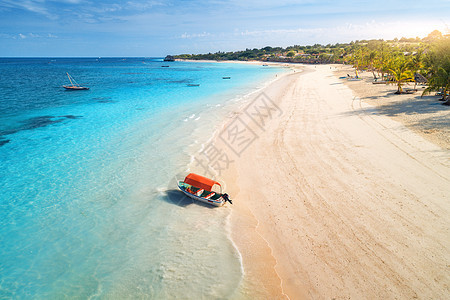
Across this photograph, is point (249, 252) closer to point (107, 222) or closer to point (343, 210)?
point (343, 210)

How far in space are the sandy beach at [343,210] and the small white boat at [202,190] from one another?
44.8 inches

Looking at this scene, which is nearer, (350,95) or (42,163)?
(42,163)

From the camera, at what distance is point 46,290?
28.2 ft

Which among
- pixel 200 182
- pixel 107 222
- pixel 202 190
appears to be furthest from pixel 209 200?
pixel 107 222

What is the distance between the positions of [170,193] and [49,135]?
61.8 ft

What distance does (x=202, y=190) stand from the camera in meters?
13.3

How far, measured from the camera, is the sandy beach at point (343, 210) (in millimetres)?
8141

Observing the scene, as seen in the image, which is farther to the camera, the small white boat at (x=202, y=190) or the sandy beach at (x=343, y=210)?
the small white boat at (x=202, y=190)

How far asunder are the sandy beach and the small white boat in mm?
1139

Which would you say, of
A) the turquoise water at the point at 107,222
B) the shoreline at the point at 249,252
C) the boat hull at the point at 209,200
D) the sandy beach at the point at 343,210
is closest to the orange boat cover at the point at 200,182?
the boat hull at the point at 209,200

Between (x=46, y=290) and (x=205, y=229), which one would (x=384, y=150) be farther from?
(x=46, y=290)

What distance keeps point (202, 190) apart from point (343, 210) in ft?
25.9

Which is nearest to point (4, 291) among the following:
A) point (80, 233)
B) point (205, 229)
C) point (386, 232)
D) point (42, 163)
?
point (80, 233)

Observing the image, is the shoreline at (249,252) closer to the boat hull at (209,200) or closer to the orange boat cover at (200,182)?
the boat hull at (209,200)
